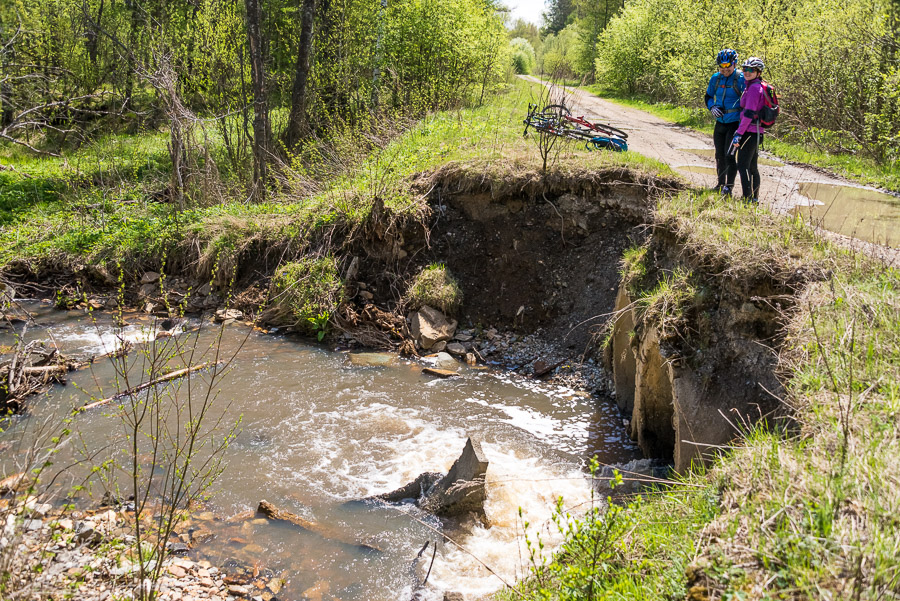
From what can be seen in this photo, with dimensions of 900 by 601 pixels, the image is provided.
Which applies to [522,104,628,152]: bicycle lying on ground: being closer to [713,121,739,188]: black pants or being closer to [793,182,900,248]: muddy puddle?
[713,121,739,188]: black pants

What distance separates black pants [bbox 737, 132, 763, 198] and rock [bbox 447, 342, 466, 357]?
14.8 feet

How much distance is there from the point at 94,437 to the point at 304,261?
4434mm

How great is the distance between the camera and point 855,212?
8.38 m

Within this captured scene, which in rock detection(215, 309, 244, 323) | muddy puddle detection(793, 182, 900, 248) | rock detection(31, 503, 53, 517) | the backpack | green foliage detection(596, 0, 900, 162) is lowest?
rock detection(215, 309, 244, 323)

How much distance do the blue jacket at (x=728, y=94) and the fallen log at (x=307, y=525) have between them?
261 inches

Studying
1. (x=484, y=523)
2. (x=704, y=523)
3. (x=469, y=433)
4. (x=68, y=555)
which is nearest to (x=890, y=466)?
(x=704, y=523)

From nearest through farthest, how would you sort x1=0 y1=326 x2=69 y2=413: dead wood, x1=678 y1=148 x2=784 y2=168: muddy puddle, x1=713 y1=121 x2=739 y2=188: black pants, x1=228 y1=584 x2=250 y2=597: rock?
x1=228 y1=584 x2=250 y2=597: rock < x1=0 y1=326 x2=69 y2=413: dead wood < x1=713 y1=121 x2=739 y2=188: black pants < x1=678 y1=148 x2=784 y2=168: muddy puddle

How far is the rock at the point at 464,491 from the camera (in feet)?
17.6

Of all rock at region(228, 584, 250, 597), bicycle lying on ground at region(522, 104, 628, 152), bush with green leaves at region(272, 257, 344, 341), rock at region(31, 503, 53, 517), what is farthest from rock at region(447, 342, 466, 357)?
rock at region(31, 503, 53, 517)

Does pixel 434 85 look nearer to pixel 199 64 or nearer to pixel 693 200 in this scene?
pixel 199 64

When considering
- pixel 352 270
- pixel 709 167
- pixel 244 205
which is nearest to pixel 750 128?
pixel 709 167

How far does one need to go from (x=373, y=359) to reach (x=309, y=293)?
1.80m

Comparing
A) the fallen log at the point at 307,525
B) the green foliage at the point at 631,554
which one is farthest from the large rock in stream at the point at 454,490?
the green foliage at the point at 631,554

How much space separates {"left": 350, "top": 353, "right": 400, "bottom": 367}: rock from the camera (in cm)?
877
